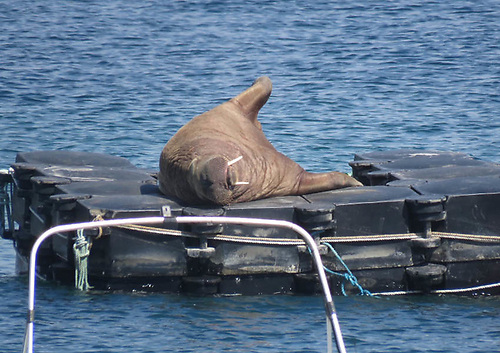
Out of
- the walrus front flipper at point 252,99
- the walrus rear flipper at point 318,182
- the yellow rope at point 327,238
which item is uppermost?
the walrus front flipper at point 252,99

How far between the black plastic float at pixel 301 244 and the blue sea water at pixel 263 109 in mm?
172

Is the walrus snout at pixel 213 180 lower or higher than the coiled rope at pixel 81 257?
higher

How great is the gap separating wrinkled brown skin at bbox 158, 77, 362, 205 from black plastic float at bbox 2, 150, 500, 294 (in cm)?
17

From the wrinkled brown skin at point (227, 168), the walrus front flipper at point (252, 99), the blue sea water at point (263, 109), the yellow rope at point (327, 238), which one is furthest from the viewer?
the walrus front flipper at point (252, 99)

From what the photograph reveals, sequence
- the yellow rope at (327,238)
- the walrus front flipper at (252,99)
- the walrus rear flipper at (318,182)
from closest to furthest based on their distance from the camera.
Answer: the yellow rope at (327,238)
the walrus rear flipper at (318,182)
the walrus front flipper at (252,99)

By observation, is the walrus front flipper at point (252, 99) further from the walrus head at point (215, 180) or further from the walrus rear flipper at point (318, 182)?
the walrus head at point (215, 180)

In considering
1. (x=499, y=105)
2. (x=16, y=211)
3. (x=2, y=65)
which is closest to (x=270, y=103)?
(x=499, y=105)

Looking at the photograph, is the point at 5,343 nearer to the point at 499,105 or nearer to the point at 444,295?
the point at 444,295

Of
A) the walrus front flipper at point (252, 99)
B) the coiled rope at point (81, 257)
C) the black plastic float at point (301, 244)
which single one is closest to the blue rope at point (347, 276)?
the black plastic float at point (301, 244)

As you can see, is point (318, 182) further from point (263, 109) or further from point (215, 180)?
point (263, 109)

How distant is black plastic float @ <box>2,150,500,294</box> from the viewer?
8273 mm

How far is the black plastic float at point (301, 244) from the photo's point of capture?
8.27m

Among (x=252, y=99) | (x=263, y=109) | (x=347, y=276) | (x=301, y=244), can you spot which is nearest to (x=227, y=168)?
(x=301, y=244)

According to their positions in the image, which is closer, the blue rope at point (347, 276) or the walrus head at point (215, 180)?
the walrus head at point (215, 180)
